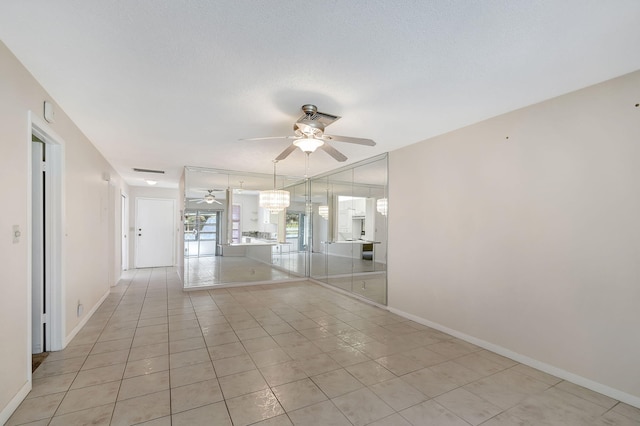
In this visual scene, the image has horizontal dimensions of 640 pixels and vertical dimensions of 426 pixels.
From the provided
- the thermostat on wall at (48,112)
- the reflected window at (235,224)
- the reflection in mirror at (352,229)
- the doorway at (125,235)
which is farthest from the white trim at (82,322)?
the reflection in mirror at (352,229)

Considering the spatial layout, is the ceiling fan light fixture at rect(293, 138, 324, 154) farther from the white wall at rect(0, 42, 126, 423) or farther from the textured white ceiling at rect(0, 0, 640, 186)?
the white wall at rect(0, 42, 126, 423)

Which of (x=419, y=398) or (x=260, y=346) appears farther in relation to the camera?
(x=260, y=346)

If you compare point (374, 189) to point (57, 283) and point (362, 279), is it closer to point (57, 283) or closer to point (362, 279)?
point (362, 279)

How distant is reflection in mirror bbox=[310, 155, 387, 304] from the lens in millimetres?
4750

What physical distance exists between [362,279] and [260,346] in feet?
8.47

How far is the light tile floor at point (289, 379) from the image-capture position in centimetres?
200

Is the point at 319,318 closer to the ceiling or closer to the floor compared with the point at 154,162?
closer to the floor

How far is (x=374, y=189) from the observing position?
486cm

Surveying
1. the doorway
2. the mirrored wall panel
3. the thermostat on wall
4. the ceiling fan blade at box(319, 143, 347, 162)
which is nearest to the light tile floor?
the mirrored wall panel

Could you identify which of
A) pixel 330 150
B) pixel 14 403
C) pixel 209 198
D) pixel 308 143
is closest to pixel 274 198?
pixel 209 198

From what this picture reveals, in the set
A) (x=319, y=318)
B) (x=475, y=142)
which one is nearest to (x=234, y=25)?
(x=475, y=142)

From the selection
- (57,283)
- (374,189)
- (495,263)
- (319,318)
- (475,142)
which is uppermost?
(475,142)

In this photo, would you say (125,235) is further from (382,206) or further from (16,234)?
(382,206)

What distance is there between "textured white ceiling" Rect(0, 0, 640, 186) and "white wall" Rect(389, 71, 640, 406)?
11.7 inches
